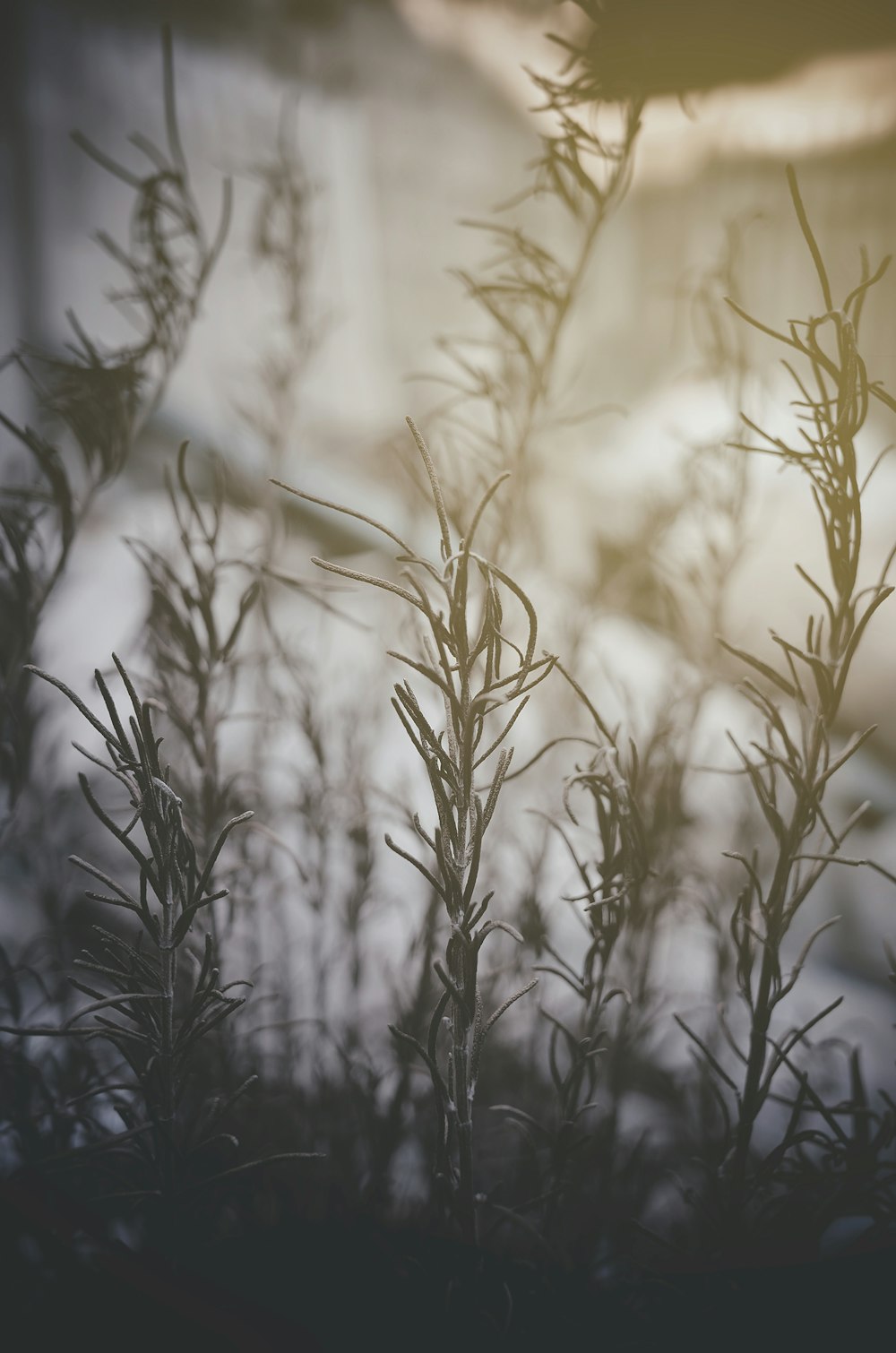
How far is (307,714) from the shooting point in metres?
0.78

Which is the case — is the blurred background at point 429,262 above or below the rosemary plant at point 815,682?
above

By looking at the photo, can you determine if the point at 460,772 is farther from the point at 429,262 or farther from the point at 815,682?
the point at 429,262

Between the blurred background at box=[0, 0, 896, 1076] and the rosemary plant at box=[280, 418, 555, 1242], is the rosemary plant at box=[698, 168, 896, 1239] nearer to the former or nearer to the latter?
the rosemary plant at box=[280, 418, 555, 1242]

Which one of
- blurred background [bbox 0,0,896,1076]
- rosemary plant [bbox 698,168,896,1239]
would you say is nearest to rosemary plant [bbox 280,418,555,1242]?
rosemary plant [bbox 698,168,896,1239]

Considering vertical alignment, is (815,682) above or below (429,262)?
below

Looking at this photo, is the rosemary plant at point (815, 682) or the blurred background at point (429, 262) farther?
the blurred background at point (429, 262)

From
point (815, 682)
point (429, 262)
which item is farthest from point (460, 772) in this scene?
point (429, 262)

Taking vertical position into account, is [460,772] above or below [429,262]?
below

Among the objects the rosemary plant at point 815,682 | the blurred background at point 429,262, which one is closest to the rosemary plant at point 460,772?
the rosemary plant at point 815,682

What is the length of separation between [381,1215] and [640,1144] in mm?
249

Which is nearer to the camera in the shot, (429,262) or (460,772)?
(460,772)

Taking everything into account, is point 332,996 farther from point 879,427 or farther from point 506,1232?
point 879,427

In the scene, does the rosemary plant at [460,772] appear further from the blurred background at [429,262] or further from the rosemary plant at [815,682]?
the blurred background at [429,262]

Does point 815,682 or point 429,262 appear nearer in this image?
point 815,682
